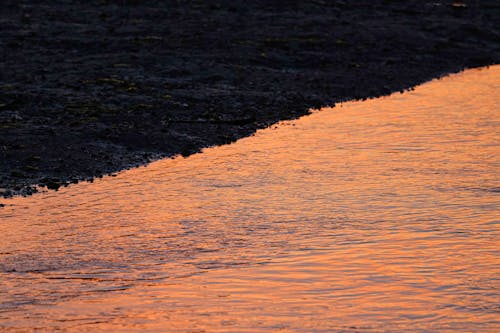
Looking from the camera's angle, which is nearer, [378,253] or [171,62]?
[378,253]

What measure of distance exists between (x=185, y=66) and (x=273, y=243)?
49.2 ft

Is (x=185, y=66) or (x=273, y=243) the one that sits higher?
(x=273, y=243)

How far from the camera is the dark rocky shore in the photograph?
19078 mm

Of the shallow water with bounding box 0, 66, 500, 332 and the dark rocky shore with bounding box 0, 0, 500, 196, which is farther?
the dark rocky shore with bounding box 0, 0, 500, 196

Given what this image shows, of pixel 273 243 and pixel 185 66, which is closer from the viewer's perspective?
pixel 273 243

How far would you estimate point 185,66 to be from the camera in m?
27.3

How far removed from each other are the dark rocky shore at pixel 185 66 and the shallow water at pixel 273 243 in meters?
1.59

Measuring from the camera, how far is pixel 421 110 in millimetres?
23422

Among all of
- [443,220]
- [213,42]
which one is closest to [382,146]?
[443,220]

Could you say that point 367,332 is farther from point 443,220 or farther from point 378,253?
point 443,220

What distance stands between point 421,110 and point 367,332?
14087 millimetres

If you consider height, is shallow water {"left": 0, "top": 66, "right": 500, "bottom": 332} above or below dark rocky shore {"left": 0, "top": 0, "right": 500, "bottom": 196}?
above

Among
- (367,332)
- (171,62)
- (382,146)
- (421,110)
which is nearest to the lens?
(367,332)

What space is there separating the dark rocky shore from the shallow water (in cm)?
159
